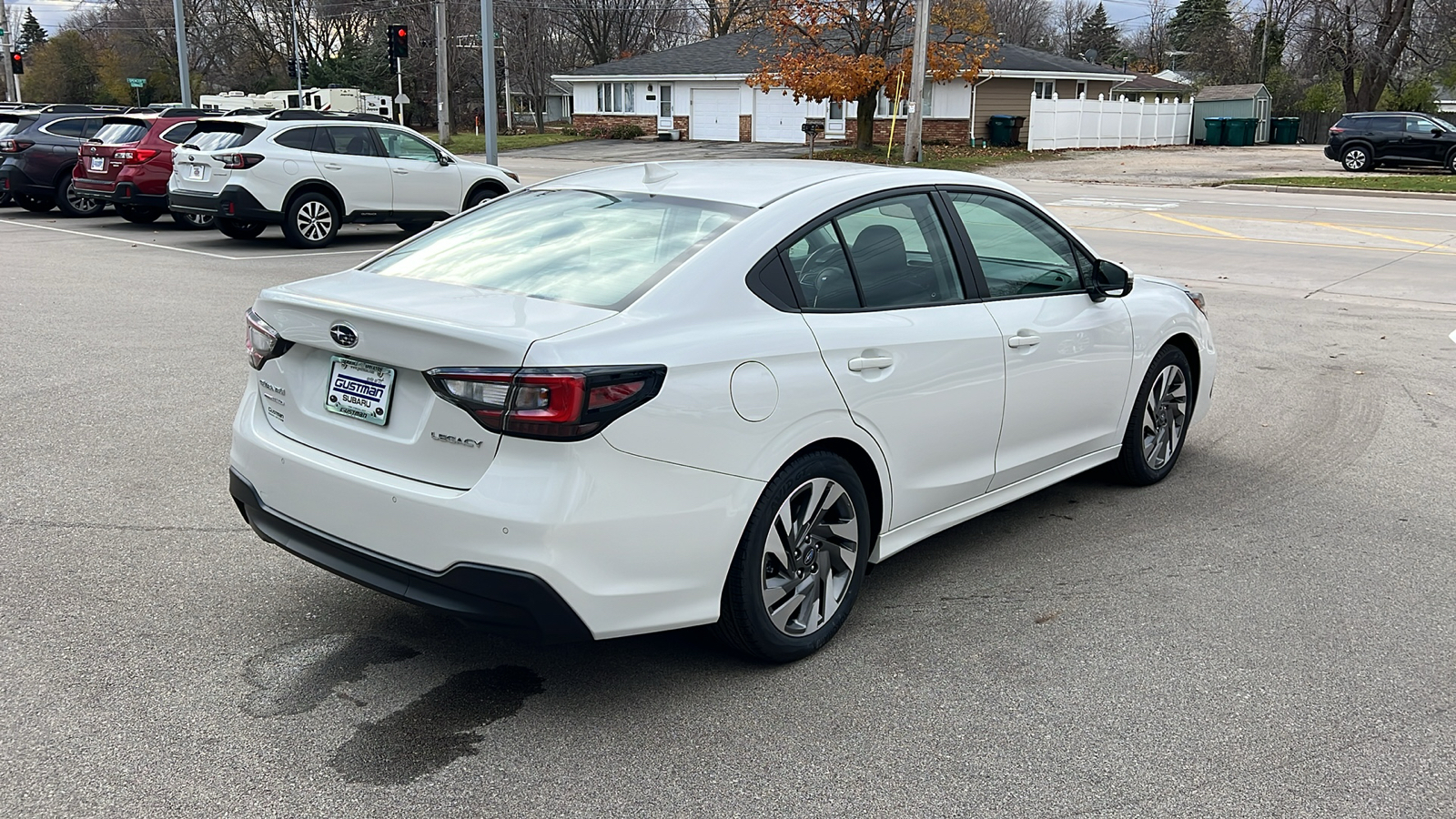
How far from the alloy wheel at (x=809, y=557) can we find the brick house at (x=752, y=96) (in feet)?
134

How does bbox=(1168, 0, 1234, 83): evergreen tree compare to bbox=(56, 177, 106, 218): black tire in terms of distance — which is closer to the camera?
bbox=(56, 177, 106, 218): black tire

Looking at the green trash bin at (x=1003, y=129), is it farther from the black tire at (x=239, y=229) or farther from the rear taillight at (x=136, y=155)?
the rear taillight at (x=136, y=155)

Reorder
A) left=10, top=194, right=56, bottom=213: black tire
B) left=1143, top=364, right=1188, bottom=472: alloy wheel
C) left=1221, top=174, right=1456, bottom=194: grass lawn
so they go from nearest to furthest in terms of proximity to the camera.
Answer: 1. left=1143, top=364, right=1188, bottom=472: alloy wheel
2. left=10, top=194, right=56, bottom=213: black tire
3. left=1221, top=174, right=1456, bottom=194: grass lawn

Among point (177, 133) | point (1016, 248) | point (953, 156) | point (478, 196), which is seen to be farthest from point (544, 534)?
point (953, 156)

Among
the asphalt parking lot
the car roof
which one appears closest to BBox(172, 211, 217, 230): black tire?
the asphalt parking lot

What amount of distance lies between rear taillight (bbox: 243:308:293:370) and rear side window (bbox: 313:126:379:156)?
12703 millimetres

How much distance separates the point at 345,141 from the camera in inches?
632

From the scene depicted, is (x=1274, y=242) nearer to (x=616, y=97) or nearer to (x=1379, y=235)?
(x=1379, y=235)

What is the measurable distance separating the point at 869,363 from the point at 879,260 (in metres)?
0.49

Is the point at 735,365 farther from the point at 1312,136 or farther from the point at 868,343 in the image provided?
the point at 1312,136

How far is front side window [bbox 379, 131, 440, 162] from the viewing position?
53.8ft

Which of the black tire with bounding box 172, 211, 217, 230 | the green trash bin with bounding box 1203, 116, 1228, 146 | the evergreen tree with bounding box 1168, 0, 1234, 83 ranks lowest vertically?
the black tire with bounding box 172, 211, 217, 230

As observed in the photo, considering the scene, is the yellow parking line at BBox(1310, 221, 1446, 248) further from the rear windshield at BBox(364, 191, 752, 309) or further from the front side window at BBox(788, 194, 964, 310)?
the rear windshield at BBox(364, 191, 752, 309)

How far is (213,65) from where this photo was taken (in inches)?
3014
